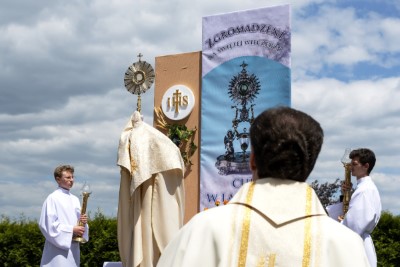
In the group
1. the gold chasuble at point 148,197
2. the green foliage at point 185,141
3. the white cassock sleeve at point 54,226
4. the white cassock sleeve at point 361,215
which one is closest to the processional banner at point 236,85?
the green foliage at point 185,141

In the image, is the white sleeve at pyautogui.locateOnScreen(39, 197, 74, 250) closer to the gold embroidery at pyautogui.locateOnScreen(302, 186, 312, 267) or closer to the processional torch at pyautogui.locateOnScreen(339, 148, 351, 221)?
the processional torch at pyautogui.locateOnScreen(339, 148, 351, 221)

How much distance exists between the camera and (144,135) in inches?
223

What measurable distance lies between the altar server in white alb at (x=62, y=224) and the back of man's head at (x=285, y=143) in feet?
16.9

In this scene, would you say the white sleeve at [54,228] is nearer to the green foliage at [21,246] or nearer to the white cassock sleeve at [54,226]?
the white cassock sleeve at [54,226]

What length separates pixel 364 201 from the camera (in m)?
5.95

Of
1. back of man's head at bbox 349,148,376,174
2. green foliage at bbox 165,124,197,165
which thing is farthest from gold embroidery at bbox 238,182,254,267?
green foliage at bbox 165,124,197,165

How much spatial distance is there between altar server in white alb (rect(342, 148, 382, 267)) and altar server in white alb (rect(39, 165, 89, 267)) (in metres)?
2.77

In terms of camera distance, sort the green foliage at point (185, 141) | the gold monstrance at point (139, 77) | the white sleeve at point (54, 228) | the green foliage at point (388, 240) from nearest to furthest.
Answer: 1. the white sleeve at point (54, 228)
2. the gold monstrance at point (139, 77)
3. the green foliage at point (388, 240)
4. the green foliage at point (185, 141)

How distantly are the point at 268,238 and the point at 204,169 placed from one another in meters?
7.21

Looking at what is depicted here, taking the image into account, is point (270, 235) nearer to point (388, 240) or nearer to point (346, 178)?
point (346, 178)

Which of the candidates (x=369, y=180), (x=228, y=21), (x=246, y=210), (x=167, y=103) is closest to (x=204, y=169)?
(x=167, y=103)

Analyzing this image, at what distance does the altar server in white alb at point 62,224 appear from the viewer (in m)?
6.82

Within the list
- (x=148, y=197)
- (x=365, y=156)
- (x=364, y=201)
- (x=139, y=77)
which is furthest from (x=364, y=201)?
(x=139, y=77)

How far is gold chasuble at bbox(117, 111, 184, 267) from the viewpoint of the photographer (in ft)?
17.9
